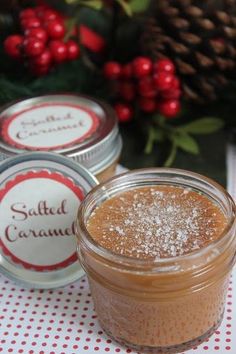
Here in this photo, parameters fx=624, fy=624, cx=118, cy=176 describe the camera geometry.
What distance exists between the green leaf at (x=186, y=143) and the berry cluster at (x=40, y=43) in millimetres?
238

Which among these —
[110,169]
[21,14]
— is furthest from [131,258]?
[21,14]

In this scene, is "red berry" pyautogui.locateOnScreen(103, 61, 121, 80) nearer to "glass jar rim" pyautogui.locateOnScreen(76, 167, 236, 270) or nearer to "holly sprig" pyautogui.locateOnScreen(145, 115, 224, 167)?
"holly sprig" pyautogui.locateOnScreen(145, 115, 224, 167)

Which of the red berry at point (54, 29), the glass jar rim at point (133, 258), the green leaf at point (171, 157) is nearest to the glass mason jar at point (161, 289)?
the glass jar rim at point (133, 258)

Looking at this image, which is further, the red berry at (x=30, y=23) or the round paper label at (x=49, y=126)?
the red berry at (x=30, y=23)

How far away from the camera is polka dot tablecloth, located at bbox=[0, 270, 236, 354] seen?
759 mm

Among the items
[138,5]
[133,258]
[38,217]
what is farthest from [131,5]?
[133,258]

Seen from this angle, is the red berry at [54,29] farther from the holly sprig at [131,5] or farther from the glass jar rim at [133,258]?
the glass jar rim at [133,258]

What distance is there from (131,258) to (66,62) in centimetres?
55

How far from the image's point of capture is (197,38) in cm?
106

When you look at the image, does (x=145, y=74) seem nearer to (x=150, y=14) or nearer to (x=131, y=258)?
(x=150, y=14)

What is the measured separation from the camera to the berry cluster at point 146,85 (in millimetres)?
1046

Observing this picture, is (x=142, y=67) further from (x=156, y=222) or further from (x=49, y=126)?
(x=156, y=222)

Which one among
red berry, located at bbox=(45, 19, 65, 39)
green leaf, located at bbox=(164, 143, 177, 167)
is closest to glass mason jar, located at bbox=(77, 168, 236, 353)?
green leaf, located at bbox=(164, 143, 177, 167)

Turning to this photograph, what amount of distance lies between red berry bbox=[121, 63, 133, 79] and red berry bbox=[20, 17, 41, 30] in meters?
0.17
